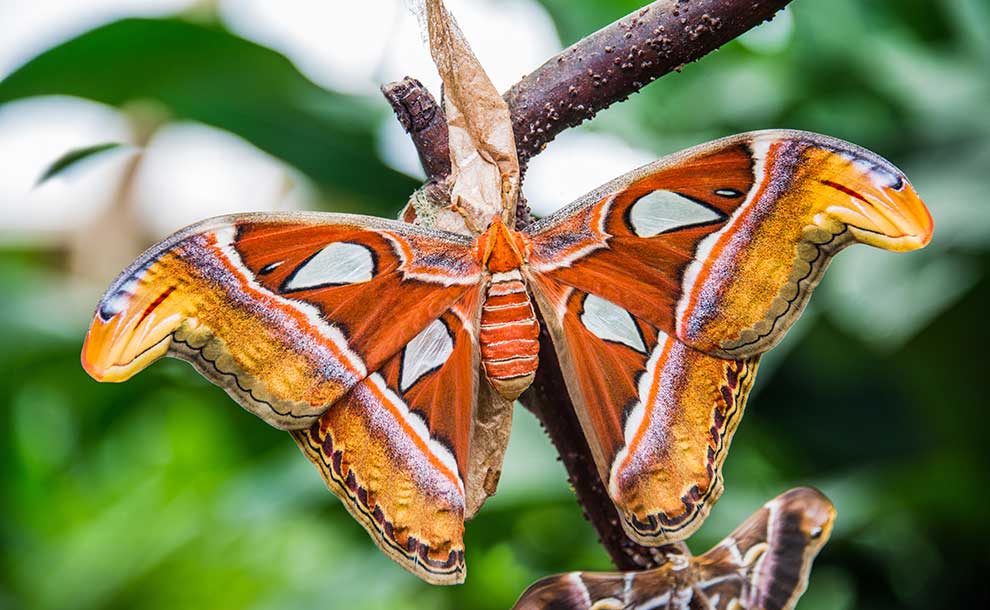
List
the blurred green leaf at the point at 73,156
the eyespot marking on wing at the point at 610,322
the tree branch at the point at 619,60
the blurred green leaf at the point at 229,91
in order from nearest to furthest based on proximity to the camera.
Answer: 1. the tree branch at the point at 619,60
2. the eyespot marking on wing at the point at 610,322
3. the blurred green leaf at the point at 73,156
4. the blurred green leaf at the point at 229,91

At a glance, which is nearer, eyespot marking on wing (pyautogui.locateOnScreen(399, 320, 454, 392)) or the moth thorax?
the moth thorax

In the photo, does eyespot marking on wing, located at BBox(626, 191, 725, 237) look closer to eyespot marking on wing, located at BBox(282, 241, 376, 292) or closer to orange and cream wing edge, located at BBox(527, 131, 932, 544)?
orange and cream wing edge, located at BBox(527, 131, 932, 544)

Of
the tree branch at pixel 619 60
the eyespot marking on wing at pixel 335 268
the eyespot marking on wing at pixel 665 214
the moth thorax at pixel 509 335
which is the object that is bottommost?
the moth thorax at pixel 509 335

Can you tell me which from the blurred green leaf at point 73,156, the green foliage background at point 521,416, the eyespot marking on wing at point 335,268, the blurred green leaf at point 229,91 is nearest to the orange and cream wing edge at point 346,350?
the eyespot marking on wing at point 335,268

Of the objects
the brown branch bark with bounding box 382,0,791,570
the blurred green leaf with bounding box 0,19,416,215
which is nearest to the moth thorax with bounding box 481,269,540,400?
the brown branch bark with bounding box 382,0,791,570

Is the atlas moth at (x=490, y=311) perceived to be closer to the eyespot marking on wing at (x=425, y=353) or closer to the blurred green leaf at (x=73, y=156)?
the eyespot marking on wing at (x=425, y=353)

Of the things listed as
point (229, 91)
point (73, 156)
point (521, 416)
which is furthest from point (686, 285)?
point (229, 91)

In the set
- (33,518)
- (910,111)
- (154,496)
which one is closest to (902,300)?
(910,111)
